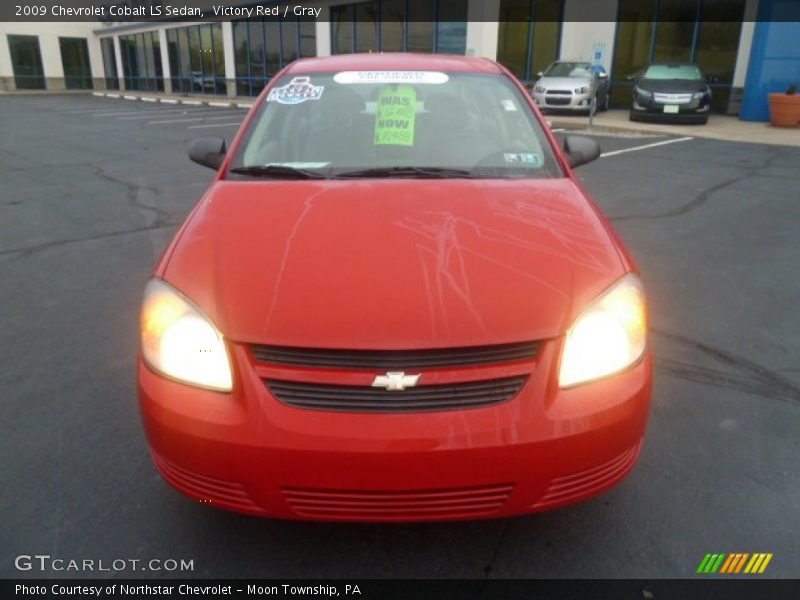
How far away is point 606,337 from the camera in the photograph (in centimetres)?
191

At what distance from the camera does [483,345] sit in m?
1.78

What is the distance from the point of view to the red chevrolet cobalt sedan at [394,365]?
5.67 feet

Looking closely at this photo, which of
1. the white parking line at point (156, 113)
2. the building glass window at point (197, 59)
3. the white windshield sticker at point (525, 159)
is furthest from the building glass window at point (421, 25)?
the white windshield sticker at point (525, 159)

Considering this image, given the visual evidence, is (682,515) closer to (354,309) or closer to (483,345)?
(483,345)

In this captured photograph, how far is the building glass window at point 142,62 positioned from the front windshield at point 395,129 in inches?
1381

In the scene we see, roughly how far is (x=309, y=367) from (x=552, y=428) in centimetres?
72

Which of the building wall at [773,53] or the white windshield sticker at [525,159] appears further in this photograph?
the building wall at [773,53]

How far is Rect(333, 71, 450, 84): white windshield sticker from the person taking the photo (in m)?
Result: 3.22

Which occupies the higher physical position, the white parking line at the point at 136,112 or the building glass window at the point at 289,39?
the building glass window at the point at 289,39

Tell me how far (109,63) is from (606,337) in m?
45.1

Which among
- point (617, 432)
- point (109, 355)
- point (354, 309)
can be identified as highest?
point (354, 309)

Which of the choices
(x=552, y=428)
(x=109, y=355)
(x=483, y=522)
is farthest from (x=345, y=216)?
(x=109, y=355)

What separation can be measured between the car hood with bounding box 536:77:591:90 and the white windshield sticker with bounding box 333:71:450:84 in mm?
15172

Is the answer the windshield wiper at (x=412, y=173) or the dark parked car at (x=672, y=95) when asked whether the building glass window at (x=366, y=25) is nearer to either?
the dark parked car at (x=672, y=95)
